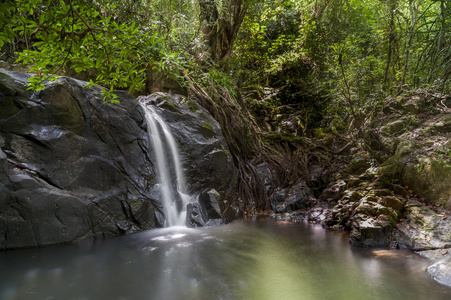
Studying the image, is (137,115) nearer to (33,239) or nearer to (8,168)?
(8,168)

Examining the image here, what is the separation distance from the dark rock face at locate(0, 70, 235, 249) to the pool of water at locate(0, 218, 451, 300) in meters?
0.32

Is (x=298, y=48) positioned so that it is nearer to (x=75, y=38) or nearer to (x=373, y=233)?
(x=373, y=233)

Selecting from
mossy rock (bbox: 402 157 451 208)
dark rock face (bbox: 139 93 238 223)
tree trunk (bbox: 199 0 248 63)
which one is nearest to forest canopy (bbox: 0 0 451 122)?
tree trunk (bbox: 199 0 248 63)

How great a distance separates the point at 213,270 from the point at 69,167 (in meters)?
2.87

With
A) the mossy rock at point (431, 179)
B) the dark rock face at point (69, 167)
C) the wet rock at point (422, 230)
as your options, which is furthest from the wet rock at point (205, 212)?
the mossy rock at point (431, 179)

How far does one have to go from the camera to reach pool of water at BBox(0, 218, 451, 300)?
253 centimetres

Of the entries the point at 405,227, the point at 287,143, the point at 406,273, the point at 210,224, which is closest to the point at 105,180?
the point at 210,224

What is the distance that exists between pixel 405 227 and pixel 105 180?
4.69 m

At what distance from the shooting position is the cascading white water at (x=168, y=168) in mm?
5254

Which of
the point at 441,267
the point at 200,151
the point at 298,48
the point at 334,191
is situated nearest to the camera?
the point at 441,267

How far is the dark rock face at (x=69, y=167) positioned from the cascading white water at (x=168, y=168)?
0.64 ft

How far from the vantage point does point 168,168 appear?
574 centimetres

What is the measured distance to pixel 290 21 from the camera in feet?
34.2

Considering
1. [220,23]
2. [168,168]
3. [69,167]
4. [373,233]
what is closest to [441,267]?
[373,233]
